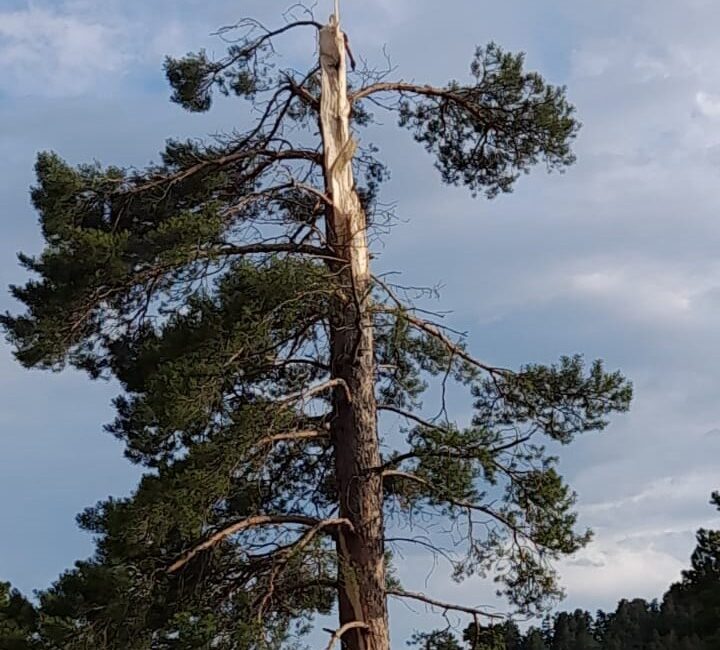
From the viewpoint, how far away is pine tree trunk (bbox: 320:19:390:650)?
8.33 meters

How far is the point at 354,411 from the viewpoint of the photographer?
8859 mm

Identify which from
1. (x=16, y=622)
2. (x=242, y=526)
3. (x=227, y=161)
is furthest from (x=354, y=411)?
(x=16, y=622)

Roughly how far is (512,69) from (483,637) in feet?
14.1

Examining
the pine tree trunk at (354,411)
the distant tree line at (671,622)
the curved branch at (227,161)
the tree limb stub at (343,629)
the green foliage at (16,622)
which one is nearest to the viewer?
the tree limb stub at (343,629)

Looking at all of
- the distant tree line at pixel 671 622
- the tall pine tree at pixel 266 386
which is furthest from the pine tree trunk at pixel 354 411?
the distant tree line at pixel 671 622

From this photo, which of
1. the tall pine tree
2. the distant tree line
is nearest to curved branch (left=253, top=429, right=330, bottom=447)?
the tall pine tree

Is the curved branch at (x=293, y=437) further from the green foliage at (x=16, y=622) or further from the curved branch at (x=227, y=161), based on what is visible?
the green foliage at (x=16, y=622)

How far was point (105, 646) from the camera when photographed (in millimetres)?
8203

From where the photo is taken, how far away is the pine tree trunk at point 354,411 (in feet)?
27.3

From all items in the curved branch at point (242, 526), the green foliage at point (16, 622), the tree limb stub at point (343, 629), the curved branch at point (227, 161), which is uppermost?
the curved branch at point (227, 161)

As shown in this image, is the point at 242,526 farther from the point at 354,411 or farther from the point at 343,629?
the point at 354,411

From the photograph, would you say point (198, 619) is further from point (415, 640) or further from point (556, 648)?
point (556, 648)

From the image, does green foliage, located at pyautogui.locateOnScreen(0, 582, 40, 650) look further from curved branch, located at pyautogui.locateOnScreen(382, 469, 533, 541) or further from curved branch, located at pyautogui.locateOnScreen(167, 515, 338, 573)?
curved branch, located at pyautogui.locateOnScreen(382, 469, 533, 541)

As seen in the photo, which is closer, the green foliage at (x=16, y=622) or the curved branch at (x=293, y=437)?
the curved branch at (x=293, y=437)
